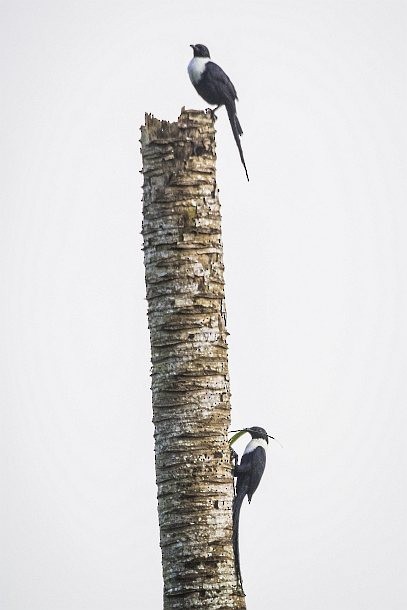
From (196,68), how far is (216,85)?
503mm

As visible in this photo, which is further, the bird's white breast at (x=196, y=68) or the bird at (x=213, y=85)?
the bird's white breast at (x=196, y=68)

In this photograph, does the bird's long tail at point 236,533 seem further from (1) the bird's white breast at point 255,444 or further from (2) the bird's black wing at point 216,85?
(2) the bird's black wing at point 216,85

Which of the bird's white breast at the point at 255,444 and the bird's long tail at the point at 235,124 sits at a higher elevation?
the bird's long tail at the point at 235,124

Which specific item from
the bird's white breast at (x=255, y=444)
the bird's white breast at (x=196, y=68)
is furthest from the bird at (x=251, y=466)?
A: the bird's white breast at (x=196, y=68)

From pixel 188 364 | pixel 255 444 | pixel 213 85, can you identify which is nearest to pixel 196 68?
pixel 213 85

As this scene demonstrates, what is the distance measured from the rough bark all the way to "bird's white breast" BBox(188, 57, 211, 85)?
4.93 metres

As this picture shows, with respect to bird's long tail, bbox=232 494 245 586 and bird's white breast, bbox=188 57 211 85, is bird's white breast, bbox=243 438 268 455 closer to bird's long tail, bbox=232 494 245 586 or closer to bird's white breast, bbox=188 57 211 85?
bird's long tail, bbox=232 494 245 586

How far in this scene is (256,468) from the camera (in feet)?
32.7

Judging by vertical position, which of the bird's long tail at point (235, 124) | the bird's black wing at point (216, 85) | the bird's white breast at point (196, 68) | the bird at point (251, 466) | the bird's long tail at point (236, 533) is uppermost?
the bird's white breast at point (196, 68)

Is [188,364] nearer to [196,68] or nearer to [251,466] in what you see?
[251,466]

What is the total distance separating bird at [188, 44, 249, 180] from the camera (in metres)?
12.2

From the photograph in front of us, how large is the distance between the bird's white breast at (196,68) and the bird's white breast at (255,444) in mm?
4366

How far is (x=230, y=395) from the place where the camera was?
25.2 feet

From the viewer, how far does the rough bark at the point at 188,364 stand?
738cm
